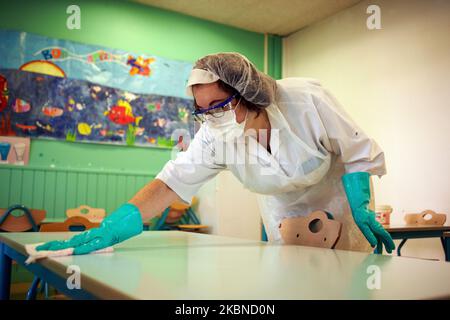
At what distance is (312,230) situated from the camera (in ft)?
4.41

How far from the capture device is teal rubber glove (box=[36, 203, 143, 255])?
98 centimetres

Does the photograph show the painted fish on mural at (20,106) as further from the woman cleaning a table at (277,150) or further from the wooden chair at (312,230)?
the wooden chair at (312,230)

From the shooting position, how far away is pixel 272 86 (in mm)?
1371

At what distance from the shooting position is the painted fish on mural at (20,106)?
329cm

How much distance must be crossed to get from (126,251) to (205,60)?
638 millimetres

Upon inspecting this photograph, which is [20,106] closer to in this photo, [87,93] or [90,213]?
[87,93]

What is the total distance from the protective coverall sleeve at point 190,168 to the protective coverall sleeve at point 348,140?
398 mm

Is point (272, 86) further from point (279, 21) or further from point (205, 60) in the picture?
point (279, 21)

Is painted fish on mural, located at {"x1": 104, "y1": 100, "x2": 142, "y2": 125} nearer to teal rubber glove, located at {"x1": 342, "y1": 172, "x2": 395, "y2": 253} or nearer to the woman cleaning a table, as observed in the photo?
the woman cleaning a table

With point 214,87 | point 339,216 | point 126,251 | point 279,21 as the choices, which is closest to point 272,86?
point 214,87

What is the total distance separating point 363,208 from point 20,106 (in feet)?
9.75

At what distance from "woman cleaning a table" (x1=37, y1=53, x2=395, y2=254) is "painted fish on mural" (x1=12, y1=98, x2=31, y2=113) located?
2.41 meters

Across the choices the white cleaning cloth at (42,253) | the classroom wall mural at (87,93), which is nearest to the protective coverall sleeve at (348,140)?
the white cleaning cloth at (42,253)

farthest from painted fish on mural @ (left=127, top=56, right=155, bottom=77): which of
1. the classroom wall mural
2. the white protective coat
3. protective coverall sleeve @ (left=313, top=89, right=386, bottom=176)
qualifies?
protective coverall sleeve @ (left=313, top=89, right=386, bottom=176)
